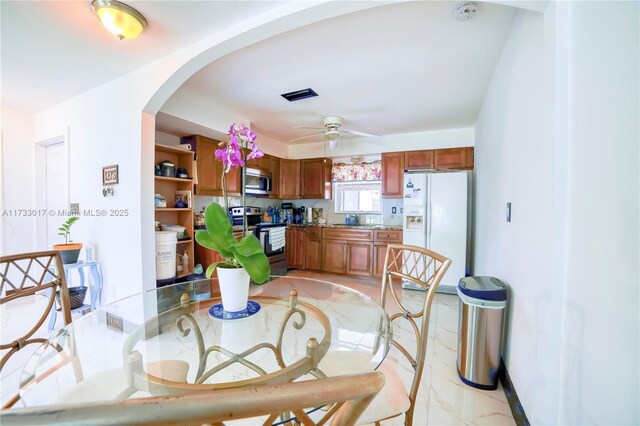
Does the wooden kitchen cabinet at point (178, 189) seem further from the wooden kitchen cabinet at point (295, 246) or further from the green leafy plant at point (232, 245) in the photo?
the green leafy plant at point (232, 245)

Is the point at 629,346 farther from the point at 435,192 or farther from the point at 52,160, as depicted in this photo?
the point at 52,160

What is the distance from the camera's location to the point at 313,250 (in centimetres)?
452

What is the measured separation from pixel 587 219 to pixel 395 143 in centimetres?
348

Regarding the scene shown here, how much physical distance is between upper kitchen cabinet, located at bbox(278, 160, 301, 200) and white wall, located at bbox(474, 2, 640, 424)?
151 inches

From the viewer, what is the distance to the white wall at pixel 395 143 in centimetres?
383

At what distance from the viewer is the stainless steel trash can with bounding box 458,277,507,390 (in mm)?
1628

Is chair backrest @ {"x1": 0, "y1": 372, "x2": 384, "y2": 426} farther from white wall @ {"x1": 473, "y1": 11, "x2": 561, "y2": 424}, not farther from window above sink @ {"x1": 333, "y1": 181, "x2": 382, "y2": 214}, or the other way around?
window above sink @ {"x1": 333, "y1": 181, "x2": 382, "y2": 214}

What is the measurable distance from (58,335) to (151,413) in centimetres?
127

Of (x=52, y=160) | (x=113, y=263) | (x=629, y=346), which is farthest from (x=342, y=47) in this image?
(x=52, y=160)

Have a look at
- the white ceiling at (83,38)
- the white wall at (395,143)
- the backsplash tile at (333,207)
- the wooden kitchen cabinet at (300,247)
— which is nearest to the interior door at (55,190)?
the white ceiling at (83,38)

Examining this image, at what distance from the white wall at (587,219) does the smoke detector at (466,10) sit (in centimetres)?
39

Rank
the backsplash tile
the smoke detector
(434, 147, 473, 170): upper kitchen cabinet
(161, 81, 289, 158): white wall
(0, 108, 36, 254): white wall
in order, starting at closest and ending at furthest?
the smoke detector → (161, 81, 289, 158): white wall → (0, 108, 36, 254): white wall → (434, 147, 473, 170): upper kitchen cabinet → the backsplash tile

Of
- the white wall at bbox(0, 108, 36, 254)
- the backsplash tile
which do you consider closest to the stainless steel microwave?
→ the backsplash tile

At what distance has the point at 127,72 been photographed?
7.24 ft
